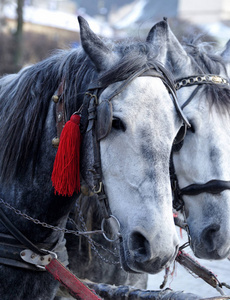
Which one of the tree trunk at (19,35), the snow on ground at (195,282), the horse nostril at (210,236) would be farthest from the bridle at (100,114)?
the tree trunk at (19,35)

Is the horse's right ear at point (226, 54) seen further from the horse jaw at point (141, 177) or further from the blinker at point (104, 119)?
the blinker at point (104, 119)

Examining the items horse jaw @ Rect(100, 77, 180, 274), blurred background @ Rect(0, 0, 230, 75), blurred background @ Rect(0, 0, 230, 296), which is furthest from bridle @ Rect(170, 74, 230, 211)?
blurred background @ Rect(0, 0, 230, 75)

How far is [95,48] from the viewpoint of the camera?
6.23 feet

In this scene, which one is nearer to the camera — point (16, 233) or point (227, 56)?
point (16, 233)

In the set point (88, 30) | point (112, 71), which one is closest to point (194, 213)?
point (112, 71)

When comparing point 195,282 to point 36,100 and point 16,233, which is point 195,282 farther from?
point 36,100

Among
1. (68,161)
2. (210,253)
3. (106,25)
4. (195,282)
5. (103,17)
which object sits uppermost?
(68,161)

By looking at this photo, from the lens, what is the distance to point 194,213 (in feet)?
8.46

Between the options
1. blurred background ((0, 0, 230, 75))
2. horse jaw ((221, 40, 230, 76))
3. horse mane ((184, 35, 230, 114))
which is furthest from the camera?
blurred background ((0, 0, 230, 75))

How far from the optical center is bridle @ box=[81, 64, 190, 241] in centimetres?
182

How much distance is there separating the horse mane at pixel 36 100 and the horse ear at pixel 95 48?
6 cm

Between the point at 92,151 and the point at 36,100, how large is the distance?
15.8 inches

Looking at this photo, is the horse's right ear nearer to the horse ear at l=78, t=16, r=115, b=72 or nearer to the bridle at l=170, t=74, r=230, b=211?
the bridle at l=170, t=74, r=230, b=211

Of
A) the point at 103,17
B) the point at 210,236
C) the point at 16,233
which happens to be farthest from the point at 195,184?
the point at 103,17
